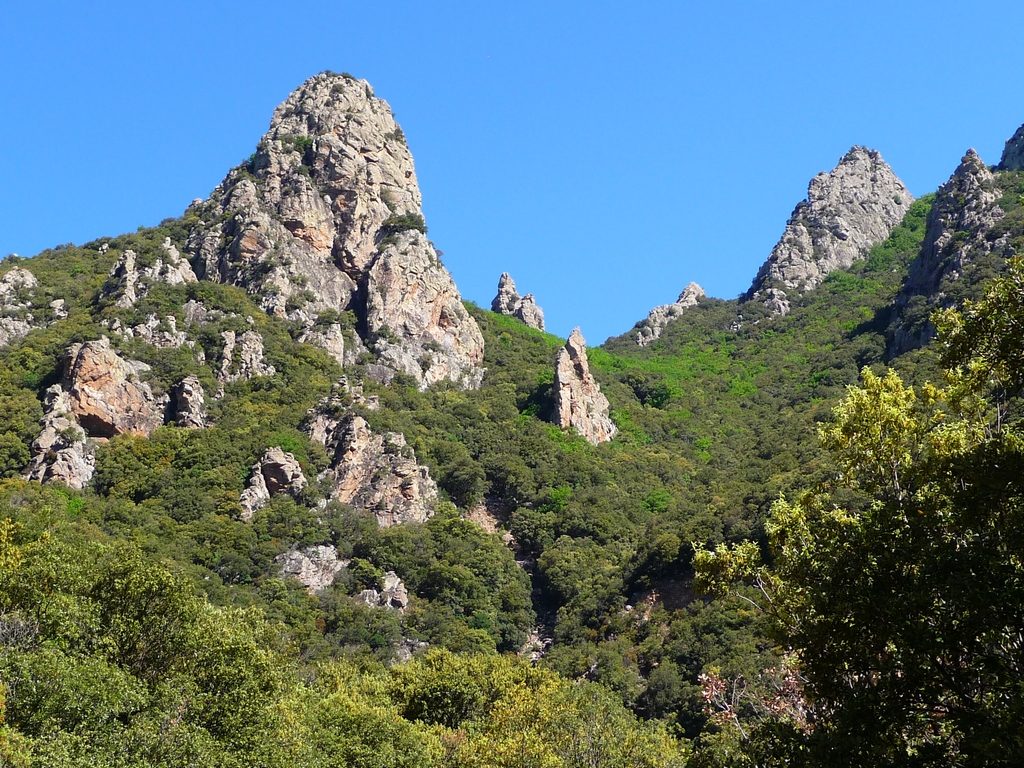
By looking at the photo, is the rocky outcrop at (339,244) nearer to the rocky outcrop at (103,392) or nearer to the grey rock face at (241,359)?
the grey rock face at (241,359)

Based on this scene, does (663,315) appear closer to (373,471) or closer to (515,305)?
(515,305)

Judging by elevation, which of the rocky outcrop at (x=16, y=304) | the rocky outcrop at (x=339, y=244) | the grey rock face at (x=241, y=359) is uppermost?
the rocky outcrop at (x=339, y=244)

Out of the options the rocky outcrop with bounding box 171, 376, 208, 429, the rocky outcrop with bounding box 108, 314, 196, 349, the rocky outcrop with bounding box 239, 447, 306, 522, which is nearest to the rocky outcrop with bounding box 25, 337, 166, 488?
the rocky outcrop with bounding box 171, 376, 208, 429

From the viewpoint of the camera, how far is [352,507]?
265ft

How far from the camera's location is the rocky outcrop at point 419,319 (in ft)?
342

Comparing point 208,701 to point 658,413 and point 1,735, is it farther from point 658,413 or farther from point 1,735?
point 658,413

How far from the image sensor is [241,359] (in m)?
92.1

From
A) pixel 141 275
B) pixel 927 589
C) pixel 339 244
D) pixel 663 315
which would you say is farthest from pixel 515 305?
pixel 927 589

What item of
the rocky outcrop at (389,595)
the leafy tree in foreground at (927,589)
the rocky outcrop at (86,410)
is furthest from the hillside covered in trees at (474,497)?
the rocky outcrop at (86,410)

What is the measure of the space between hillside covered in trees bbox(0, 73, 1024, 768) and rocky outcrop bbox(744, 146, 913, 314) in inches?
42.6

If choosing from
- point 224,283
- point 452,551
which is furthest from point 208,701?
point 224,283

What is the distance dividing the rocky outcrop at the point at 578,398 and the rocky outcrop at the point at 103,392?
42.6m

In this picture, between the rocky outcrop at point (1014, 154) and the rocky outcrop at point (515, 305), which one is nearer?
the rocky outcrop at point (1014, 154)

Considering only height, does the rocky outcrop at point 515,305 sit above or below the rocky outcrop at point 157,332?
above
